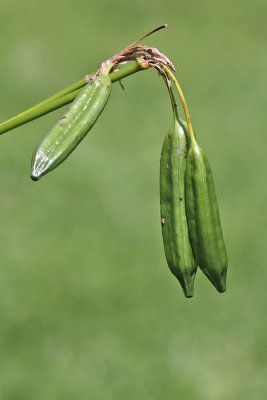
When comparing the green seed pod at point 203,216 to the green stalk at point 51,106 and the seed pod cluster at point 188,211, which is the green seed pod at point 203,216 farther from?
the green stalk at point 51,106

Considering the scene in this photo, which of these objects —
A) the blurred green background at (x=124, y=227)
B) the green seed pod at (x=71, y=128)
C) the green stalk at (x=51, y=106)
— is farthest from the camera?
the blurred green background at (x=124, y=227)

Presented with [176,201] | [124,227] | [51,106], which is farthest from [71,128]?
[124,227]

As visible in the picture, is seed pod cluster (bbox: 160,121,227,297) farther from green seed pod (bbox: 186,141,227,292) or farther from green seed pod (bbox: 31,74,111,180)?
green seed pod (bbox: 31,74,111,180)

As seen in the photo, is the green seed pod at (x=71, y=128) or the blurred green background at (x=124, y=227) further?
the blurred green background at (x=124, y=227)

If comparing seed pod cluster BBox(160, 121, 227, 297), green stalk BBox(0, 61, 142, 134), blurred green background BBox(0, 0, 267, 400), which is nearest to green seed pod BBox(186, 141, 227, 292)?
seed pod cluster BBox(160, 121, 227, 297)

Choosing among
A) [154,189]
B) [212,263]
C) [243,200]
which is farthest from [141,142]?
[212,263]

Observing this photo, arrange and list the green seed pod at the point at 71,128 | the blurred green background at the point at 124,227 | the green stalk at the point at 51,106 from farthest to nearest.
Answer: the blurred green background at the point at 124,227 < the green stalk at the point at 51,106 < the green seed pod at the point at 71,128

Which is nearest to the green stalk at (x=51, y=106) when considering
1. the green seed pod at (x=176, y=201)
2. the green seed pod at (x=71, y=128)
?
the green seed pod at (x=71, y=128)
